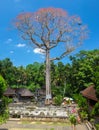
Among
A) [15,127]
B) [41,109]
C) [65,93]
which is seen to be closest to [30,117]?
[41,109]

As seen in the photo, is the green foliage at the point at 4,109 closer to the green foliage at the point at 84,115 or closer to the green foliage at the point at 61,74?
the green foliage at the point at 84,115

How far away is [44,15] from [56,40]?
4.55 meters

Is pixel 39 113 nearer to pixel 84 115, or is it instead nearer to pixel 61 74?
pixel 84 115

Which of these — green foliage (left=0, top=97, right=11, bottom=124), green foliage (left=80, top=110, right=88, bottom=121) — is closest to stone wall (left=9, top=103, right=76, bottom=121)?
green foliage (left=80, top=110, right=88, bottom=121)

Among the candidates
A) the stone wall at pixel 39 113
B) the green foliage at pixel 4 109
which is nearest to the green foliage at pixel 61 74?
the stone wall at pixel 39 113

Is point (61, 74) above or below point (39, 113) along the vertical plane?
above

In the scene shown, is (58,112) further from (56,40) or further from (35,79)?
(35,79)

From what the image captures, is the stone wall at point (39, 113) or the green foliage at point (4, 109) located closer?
the green foliage at point (4, 109)

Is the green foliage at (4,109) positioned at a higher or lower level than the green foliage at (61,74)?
lower

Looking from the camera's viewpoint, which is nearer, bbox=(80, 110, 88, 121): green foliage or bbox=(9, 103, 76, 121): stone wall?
bbox=(80, 110, 88, 121): green foliage

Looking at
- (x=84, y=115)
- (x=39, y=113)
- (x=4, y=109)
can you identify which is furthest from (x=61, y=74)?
(x=4, y=109)

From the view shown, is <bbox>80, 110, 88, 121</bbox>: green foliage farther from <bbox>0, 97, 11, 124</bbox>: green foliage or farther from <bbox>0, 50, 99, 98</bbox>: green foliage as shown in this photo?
<bbox>0, 50, 99, 98</bbox>: green foliage

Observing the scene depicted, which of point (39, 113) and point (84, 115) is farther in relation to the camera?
point (39, 113)

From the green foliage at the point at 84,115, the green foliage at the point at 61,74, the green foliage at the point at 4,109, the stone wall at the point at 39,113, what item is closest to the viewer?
the green foliage at the point at 4,109
